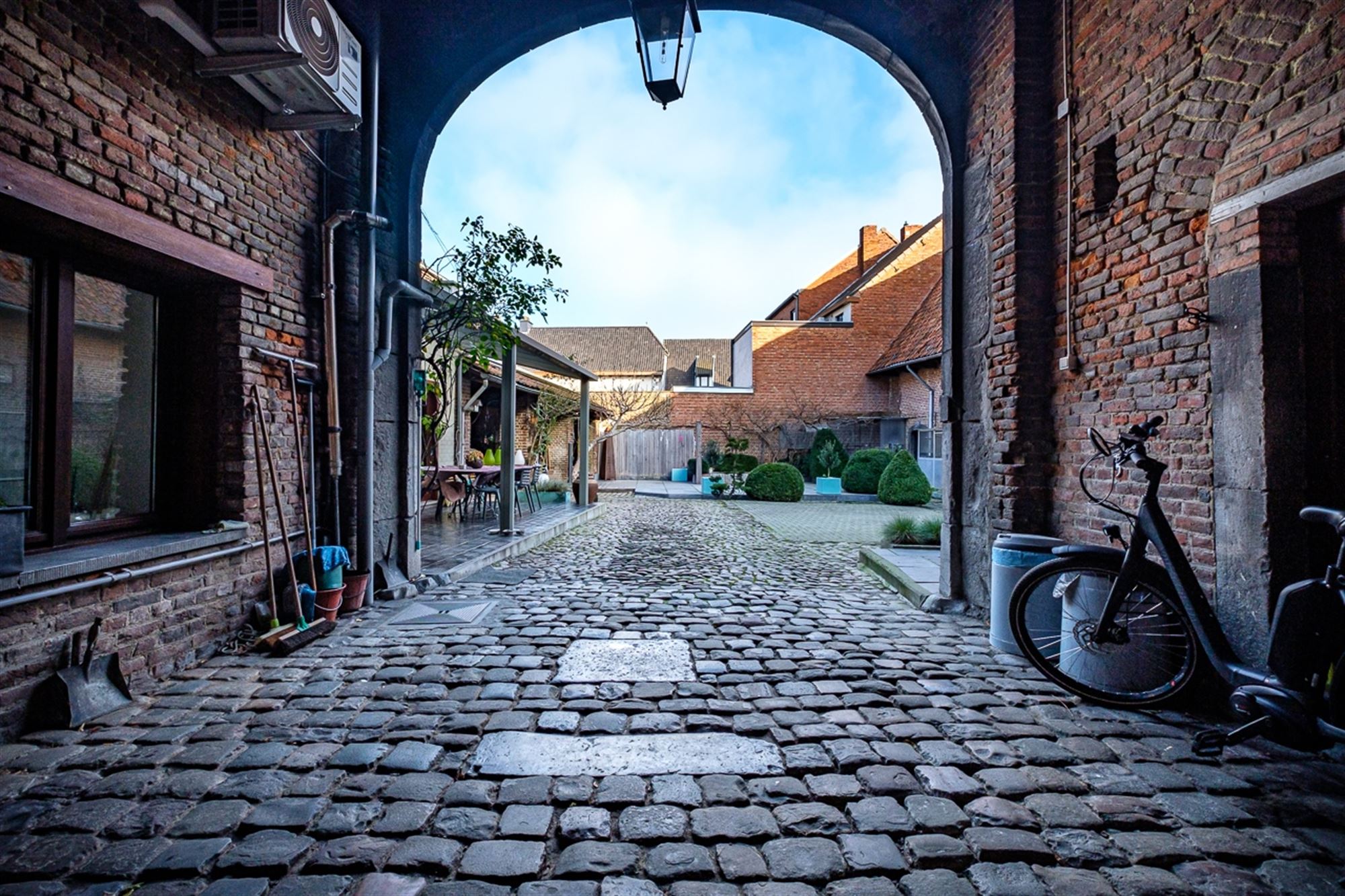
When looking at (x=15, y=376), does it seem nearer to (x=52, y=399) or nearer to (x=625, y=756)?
(x=52, y=399)

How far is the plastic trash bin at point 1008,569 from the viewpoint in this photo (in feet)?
12.0

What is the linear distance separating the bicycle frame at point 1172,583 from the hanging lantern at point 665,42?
3.45 meters

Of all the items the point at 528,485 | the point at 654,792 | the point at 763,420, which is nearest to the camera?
the point at 654,792

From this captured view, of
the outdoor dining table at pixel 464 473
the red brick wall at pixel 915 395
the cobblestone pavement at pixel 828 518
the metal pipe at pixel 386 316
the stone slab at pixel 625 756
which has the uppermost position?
the red brick wall at pixel 915 395

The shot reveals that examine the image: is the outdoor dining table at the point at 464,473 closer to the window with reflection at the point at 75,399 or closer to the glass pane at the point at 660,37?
the window with reflection at the point at 75,399

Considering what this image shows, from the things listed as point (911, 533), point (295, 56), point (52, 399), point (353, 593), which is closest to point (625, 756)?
point (353, 593)

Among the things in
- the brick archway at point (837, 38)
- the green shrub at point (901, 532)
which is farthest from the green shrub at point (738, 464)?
the brick archway at point (837, 38)

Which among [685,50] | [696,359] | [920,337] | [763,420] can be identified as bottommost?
[763,420]

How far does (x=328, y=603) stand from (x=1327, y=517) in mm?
5061

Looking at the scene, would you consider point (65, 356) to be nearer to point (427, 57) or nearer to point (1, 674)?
point (1, 674)

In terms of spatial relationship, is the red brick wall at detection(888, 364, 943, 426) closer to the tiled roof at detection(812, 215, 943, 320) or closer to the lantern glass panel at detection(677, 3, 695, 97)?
the tiled roof at detection(812, 215, 943, 320)

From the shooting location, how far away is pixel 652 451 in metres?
21.9

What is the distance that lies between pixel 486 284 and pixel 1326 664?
Result: 19.8 ft

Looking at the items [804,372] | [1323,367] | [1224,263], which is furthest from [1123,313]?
[804,372]
